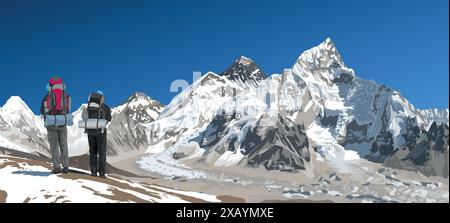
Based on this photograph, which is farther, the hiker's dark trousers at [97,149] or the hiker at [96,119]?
the hiker's dark trousers at [97,149]

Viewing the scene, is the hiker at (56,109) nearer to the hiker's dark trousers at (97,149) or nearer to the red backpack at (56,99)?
the red backpack at (56,99)

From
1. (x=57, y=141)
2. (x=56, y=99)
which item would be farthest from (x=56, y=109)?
(x=57, y=141)

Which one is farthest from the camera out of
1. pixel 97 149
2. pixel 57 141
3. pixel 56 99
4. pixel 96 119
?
pixel 97 149

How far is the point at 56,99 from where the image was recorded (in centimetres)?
1958

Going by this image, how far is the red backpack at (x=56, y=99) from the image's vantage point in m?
19.5

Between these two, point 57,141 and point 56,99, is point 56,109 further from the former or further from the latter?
point 57,141

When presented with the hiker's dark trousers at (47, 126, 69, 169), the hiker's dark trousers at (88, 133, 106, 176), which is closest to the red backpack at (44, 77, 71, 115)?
the hiker's dark trousers at (47, 126, 69, 169)

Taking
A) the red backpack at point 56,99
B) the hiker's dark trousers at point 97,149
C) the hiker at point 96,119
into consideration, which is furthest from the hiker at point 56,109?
the hiker's dark trousers at point 97,149

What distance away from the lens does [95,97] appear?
19.9 metres

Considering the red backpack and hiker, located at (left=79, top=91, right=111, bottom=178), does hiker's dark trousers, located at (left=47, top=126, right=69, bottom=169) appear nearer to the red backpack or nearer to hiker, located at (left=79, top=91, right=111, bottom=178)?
the red backpack

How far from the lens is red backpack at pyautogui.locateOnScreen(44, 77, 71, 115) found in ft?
64.1
